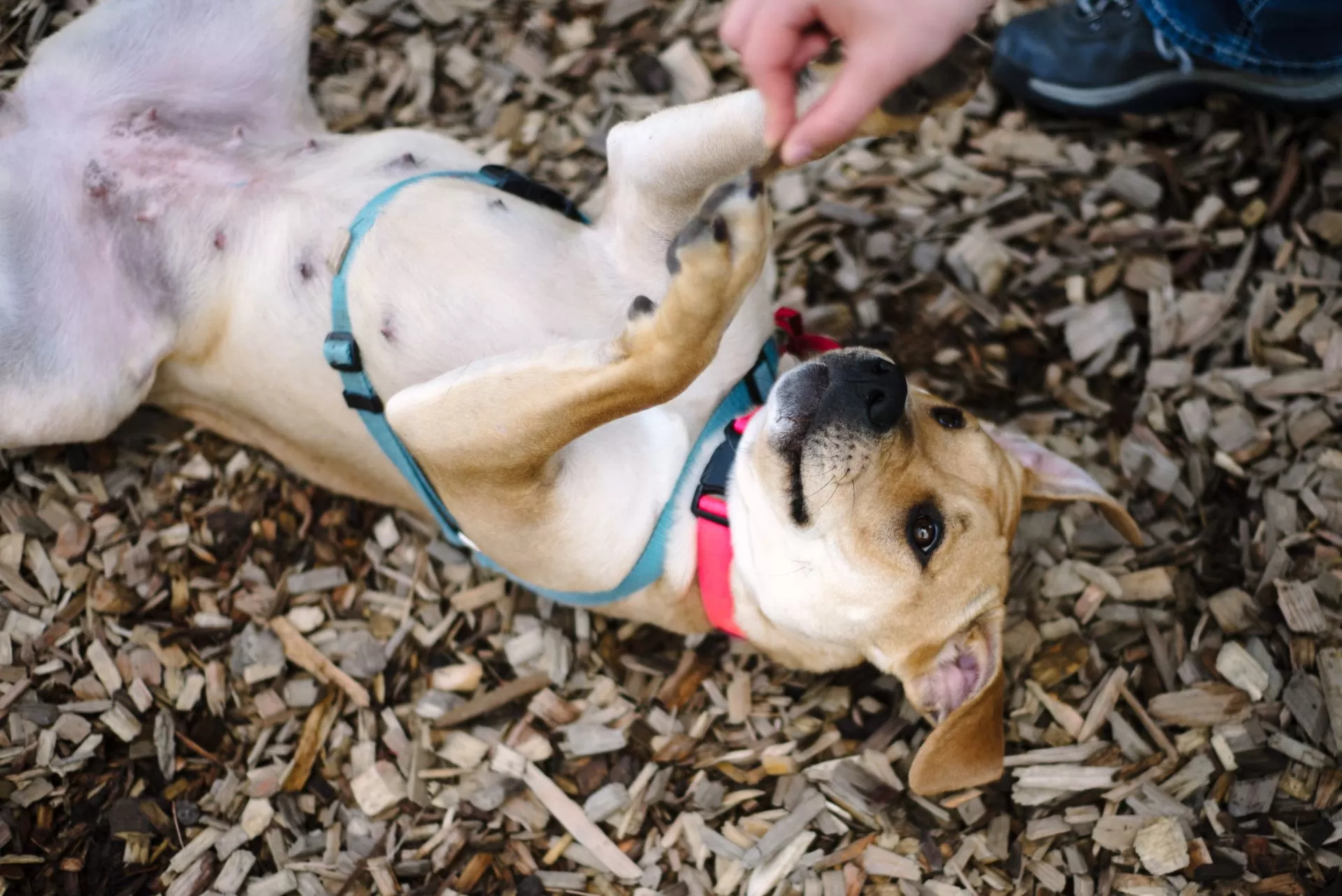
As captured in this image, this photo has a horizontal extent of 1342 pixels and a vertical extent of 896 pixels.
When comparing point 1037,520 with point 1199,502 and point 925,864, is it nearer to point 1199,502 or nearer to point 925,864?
point 1199,502

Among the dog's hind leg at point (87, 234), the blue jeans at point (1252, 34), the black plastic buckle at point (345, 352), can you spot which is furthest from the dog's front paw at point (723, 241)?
the blue jeans at point (1252, 34)

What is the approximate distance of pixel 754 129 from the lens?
249cm

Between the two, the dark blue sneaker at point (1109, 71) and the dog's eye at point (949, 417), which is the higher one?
the dark blue sneaker at point (1109, 71)

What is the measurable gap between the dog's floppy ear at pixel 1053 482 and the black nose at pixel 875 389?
53cm

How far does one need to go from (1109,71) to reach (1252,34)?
1.65ft

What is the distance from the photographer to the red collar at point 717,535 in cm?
272

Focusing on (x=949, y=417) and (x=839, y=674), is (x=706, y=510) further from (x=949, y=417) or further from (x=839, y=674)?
(x=839, y=674)

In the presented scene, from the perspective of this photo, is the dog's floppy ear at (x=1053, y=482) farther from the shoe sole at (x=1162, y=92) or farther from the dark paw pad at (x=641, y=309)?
the shoe sole at (x=1162, y=92)

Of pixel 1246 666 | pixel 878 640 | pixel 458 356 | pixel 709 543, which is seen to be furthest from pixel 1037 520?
pixel 458 356

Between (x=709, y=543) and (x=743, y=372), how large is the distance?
0.57m

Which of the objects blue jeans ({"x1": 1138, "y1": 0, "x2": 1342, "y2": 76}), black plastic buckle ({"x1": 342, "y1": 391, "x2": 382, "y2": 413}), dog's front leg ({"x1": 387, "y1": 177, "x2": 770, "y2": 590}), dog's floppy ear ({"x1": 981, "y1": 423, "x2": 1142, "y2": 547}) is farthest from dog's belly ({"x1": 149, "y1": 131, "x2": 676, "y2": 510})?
blue jeans ({"x1": 1138, "y1": 0, "x2": 1342, "y2": 76})

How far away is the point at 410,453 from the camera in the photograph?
101 inches

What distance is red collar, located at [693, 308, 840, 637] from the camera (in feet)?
8.92

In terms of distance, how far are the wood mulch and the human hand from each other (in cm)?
189
